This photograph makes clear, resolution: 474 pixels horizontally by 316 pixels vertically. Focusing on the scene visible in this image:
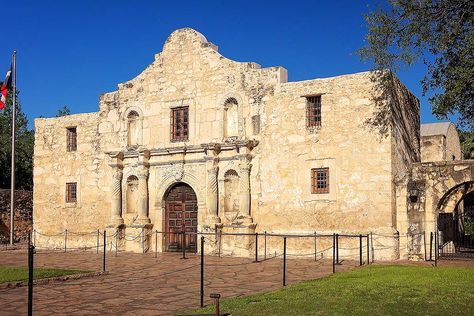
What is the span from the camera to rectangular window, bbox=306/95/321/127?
19.9m

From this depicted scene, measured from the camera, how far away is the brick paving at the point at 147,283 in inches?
398

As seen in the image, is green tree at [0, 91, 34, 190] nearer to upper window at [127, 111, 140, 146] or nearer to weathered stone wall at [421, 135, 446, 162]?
upper window at [127, 111, 140, 146]

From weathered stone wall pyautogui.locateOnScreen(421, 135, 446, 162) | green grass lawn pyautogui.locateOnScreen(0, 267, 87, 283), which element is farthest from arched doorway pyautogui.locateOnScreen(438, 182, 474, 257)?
green grass lawn pyautogui.locateOnScreen(0, 267, 87, 283)

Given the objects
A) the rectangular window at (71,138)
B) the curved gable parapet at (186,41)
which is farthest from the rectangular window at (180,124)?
the rectangular window at (71,138)

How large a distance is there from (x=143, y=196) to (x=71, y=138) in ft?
17.1

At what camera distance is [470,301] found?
9.74 metres

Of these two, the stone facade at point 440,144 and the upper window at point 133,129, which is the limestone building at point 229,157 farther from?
the stone facade at point 440,144

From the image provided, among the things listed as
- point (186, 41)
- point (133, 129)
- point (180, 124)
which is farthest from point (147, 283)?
point (186, 41)

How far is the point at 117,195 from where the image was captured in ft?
76.3

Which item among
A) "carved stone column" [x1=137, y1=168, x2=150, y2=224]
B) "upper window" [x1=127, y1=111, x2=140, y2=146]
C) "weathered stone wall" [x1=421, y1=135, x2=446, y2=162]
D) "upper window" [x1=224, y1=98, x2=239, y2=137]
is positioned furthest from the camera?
"weathered stone wall" [x1=421, y1=135, x2=446, y2=162]

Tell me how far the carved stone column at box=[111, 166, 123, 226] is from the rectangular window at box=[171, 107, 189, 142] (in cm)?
270

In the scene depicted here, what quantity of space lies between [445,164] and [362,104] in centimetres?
312

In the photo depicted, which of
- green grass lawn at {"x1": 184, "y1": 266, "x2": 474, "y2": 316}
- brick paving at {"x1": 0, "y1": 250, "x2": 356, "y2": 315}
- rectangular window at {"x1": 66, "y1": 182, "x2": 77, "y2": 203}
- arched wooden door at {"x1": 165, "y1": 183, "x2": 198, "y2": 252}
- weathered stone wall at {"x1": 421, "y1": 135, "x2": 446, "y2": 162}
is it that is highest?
weathered stone wall at {"x1": 421, "y1": 135, "x2": 446, "y2": 162}

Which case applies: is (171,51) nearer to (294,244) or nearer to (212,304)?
(294,244)
